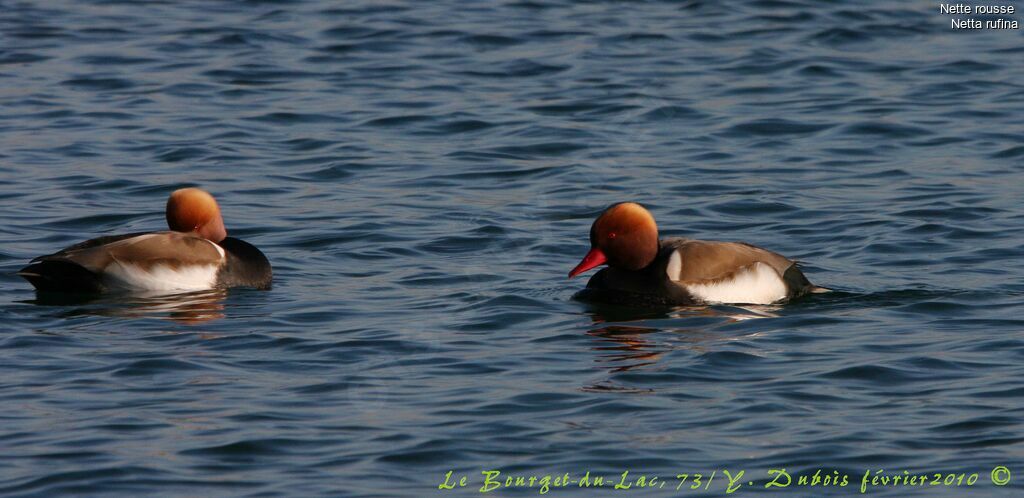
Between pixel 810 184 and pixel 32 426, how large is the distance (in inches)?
323

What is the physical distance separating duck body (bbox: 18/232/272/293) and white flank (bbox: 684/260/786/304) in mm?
2849

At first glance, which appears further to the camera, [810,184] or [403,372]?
[810,184]

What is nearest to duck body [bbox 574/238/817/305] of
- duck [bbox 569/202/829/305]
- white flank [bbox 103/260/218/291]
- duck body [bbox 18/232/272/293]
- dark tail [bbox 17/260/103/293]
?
duck [bbox 569/202/829/305]

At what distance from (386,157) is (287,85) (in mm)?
3404

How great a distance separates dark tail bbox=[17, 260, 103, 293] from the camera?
35.0ft

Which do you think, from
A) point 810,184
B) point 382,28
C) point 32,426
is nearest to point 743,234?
point 810,184

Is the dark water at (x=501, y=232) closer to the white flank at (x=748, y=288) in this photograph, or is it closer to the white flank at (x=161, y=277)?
the white flank at (x=748, y=288)

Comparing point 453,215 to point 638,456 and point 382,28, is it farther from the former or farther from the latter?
point 382,28

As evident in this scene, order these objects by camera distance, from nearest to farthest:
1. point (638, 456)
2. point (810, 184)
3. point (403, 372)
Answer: point (638, 456) < point (403, 372) < point (810, 184)

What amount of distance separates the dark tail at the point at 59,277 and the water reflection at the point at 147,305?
0.19 ft

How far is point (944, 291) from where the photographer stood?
10.7 metres

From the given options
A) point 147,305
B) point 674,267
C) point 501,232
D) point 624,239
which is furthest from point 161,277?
point 674,267

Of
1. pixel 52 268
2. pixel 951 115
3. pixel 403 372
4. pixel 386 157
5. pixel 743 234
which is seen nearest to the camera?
pixel 403 372

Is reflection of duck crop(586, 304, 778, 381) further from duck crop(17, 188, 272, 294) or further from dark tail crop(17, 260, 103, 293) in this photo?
dark tail crop(17, 260, 103, 293)
